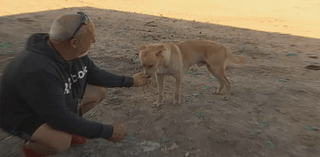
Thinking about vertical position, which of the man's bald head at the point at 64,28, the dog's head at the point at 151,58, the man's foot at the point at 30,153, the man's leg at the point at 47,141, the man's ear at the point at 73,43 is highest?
the man's bald head at the point at 64,28

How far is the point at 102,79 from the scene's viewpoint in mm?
2514

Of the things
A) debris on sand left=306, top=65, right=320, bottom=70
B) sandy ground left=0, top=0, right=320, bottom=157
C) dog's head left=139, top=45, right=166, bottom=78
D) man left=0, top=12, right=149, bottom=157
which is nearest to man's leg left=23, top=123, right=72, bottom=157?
man left=0, top=12, right=149, bottom=157

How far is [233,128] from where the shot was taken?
2.87m

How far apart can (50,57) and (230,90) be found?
3.04 meters

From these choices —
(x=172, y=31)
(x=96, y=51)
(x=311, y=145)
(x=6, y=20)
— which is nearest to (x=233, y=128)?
(x=311, y=145)

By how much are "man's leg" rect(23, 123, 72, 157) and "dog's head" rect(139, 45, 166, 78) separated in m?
1.43

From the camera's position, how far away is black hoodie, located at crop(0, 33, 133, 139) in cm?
161

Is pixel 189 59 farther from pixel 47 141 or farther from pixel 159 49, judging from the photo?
pixel 47 141

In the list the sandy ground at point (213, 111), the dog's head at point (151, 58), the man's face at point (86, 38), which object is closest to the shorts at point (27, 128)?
the sandy ground at point (213, 111)

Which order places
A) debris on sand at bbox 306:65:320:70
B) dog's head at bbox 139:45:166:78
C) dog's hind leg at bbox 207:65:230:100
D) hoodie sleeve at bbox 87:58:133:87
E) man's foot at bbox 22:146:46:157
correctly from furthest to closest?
1. debris on sand at bbox 306:65:320:70
2. dog's hind leg at bbox 207:65:230:100
3. dog's head at bbox 139:45:166:78
4. hoodie sleeve at bbox 87:58:133:87
5. man's foot at bbox 22:146:46:157

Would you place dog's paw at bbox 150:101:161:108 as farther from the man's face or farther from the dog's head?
the man's face

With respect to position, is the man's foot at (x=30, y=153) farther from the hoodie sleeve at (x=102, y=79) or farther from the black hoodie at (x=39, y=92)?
the hoodie sleeve at (x=102, y=79)

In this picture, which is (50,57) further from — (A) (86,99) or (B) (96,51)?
(B) (96,51)

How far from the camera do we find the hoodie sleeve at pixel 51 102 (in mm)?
1601
